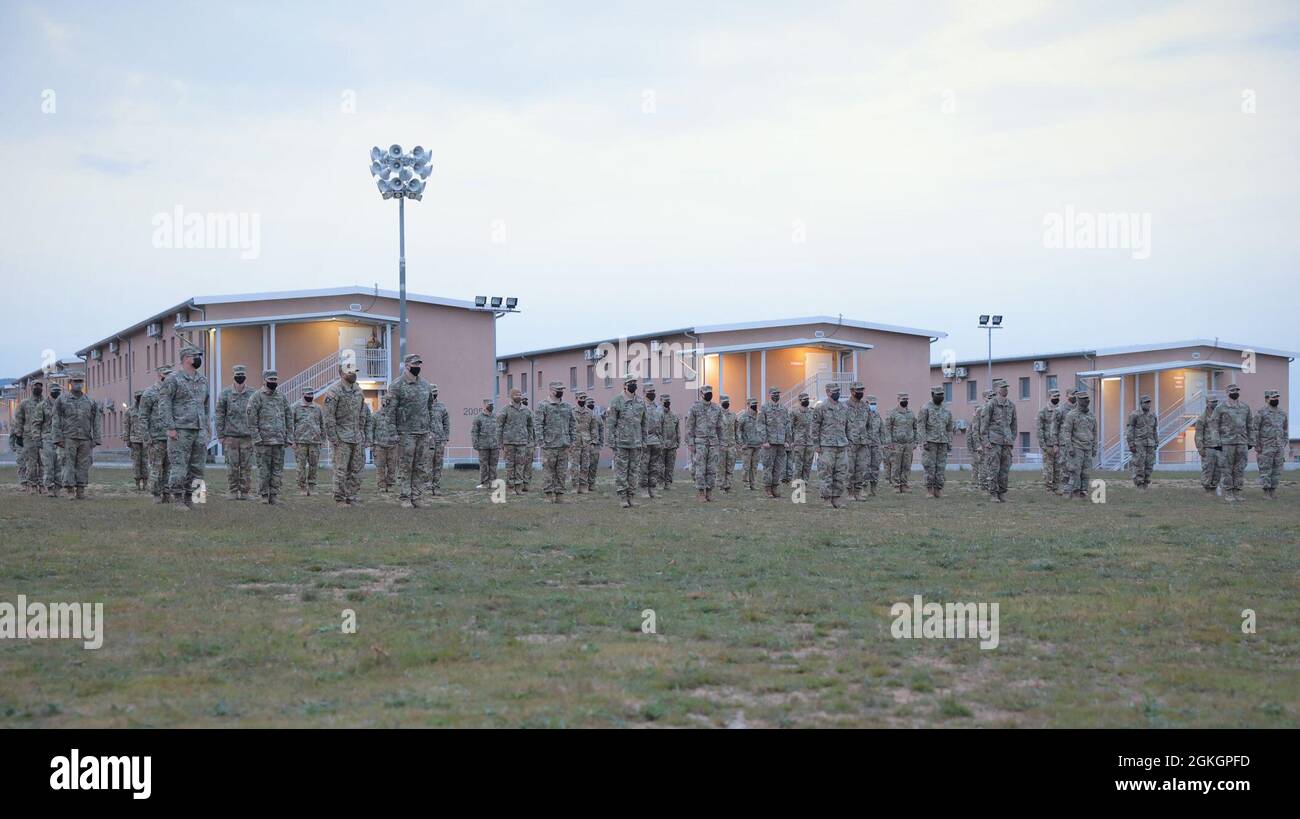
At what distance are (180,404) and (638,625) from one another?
39.5 ft

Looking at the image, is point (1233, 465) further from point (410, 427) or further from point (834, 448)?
point (410, 427)

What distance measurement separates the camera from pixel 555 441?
68.5 feet

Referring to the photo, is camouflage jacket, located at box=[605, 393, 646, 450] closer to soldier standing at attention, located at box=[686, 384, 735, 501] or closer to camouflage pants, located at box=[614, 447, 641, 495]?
camouflage pants, located at box=[614, 447, 641, 495]

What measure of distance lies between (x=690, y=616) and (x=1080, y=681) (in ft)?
9.64

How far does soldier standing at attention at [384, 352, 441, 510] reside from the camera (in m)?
18.7

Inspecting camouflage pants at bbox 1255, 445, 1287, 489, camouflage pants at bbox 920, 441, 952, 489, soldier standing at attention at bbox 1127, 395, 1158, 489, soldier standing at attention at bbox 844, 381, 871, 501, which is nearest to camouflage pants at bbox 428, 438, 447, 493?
soldier standing at attention at bbox 844, 381, 871, 501

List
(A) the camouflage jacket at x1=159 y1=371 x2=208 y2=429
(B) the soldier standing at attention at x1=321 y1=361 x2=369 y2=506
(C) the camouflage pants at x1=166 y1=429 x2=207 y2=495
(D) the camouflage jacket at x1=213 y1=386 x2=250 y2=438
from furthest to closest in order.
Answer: (D) the camouflage jacket at x1=213 y1=386 x2=250 y2=438 < (B) the soldier standing at attention at x1=321 y1=361 x2=369 y2=506 < (A) the camouflage jacket at x1=159 y1=371 x2=208 y2=429 < (C) the camouflage pants at x1=166 y1=429 x2=207 y2=495

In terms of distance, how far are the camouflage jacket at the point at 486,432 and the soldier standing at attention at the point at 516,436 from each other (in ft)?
2.48

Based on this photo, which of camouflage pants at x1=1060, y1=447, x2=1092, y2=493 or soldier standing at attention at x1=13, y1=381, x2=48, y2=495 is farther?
camouflage pants at x1=1060, y1=447, x2=1092, y2=493

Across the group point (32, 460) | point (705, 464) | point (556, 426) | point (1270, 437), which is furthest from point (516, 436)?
point (1270, 437)

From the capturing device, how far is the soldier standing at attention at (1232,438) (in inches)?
886

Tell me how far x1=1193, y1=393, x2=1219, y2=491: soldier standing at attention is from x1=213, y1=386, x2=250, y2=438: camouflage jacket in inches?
742

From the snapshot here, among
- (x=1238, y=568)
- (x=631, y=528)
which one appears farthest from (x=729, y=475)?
(x=1238, y=568)
